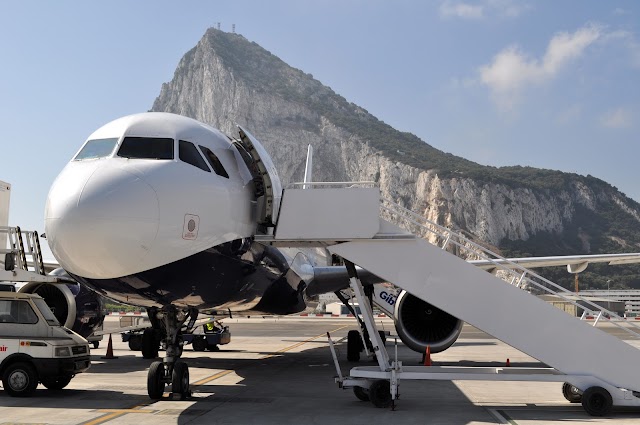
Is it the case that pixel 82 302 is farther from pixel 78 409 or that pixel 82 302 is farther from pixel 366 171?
pixel 366 171

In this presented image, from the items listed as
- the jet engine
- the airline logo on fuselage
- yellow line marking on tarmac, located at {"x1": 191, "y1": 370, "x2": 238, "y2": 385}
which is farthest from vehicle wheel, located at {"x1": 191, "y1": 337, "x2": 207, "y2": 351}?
the airline logo on fuselage

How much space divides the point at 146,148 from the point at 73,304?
5.68 metres

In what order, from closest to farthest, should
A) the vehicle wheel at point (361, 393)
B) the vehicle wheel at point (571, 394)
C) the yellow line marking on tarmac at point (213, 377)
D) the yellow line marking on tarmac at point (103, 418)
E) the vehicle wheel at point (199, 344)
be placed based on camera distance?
1. the yellow line marking on tarmac at point (103, 418)
2. the vehicle wheel at point (361, 393)
3. the vehicle wheel at point (571, 394)
4. the yellow line marking on tarmac at point (213, 377)
5. the vehicle wheel at point (199, 344)

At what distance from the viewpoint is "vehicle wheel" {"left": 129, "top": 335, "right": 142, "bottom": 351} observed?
2217 centimetres

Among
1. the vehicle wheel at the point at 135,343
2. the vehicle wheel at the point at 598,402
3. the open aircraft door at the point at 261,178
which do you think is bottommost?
the vehicle wheel at the point at 135,343

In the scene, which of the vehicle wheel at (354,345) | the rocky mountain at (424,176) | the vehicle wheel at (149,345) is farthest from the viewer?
the rocky mountain at (424,176)

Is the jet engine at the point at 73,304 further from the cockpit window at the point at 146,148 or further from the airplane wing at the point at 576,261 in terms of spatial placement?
the airplane wing at the point at 576,261

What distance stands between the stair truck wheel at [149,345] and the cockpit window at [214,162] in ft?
32.9

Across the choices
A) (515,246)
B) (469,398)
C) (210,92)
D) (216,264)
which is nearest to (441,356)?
(469,398)

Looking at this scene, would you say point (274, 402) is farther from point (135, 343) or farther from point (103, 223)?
point (135, 343)

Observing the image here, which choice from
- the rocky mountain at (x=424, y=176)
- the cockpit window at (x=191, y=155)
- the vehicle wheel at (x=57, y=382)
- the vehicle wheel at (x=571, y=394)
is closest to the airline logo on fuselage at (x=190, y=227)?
the cockpit window at (x=191, y=155)

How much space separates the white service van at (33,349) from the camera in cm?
1110

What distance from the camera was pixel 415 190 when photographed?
150 metres

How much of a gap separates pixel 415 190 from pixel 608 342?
141 metres
